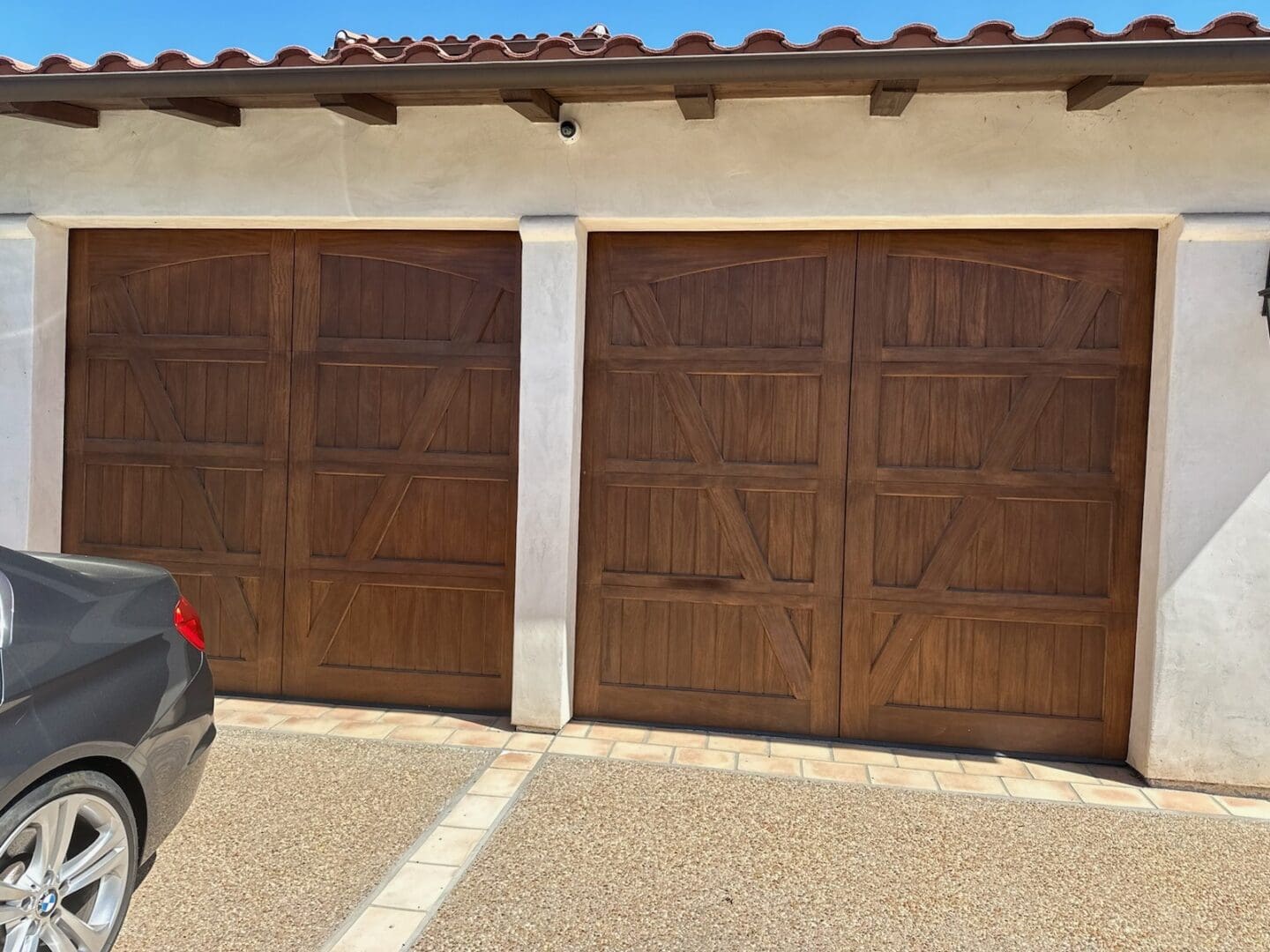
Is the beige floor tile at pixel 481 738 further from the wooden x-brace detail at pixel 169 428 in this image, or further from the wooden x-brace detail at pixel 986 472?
the wooden x-brace detail at pixel 986 472

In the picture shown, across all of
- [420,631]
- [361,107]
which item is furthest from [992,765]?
[361,107]

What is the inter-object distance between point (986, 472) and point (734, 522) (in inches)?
51.4

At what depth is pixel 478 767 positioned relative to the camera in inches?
153

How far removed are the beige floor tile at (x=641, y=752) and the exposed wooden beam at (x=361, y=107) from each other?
11.1 ft

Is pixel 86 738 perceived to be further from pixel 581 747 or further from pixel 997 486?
pixel 997 486

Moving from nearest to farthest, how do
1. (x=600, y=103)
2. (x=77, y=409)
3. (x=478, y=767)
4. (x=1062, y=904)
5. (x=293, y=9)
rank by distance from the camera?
(x=1062, y=904) → (x=478, y=767) → (x=600, y=103) → (x=77, y=409) → (x=293, y=9)

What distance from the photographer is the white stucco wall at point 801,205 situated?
12.6 feet

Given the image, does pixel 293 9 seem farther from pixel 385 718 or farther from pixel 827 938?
pixel 827 938

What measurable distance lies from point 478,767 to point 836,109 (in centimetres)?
360

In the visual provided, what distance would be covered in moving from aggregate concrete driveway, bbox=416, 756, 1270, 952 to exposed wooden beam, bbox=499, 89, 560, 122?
10.3ft

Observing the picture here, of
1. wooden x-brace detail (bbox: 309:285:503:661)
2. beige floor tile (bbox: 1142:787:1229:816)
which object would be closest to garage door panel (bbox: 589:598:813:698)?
wooden x-brace detail (bbox: 309:285:503:661)

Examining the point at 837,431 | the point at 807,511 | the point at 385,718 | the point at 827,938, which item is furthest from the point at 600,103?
the point at 827,938

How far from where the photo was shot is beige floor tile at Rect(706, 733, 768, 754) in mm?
4215

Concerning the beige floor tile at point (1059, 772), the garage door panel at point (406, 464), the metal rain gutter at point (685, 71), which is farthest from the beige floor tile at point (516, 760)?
the metal rain gutter at point (685, 71)
